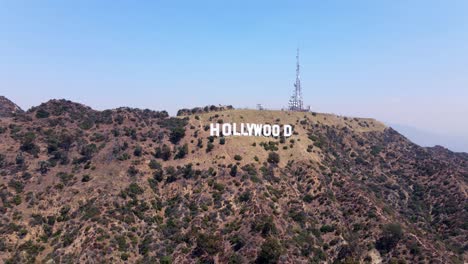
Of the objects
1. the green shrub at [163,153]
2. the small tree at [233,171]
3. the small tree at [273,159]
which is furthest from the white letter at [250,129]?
the green shrub at [163,153]

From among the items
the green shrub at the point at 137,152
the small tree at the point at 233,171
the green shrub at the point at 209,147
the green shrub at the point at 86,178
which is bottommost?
the green shrub at the point at 86,178

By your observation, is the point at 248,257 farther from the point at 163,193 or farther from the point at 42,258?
the point at 42,258

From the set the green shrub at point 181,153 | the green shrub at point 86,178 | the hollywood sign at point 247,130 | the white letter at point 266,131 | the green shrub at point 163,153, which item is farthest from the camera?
the white letter at point 266,131

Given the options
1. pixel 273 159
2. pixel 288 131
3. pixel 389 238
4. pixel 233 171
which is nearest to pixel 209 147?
pixel 233 171

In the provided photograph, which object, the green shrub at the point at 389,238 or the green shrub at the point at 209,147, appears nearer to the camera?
the green shrub at the point at 389,238

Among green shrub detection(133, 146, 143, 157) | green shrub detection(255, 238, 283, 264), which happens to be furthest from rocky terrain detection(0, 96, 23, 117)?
green shrub detection(255, 238, 283, 264)

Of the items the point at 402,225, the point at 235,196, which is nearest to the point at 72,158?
the point at 235,196

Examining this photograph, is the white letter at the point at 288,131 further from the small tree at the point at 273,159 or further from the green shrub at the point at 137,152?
the green shrub at the point at 137,152

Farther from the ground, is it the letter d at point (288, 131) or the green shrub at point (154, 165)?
the letter d at point (288, 131)

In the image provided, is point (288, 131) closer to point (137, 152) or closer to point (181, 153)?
point (181, 153)
